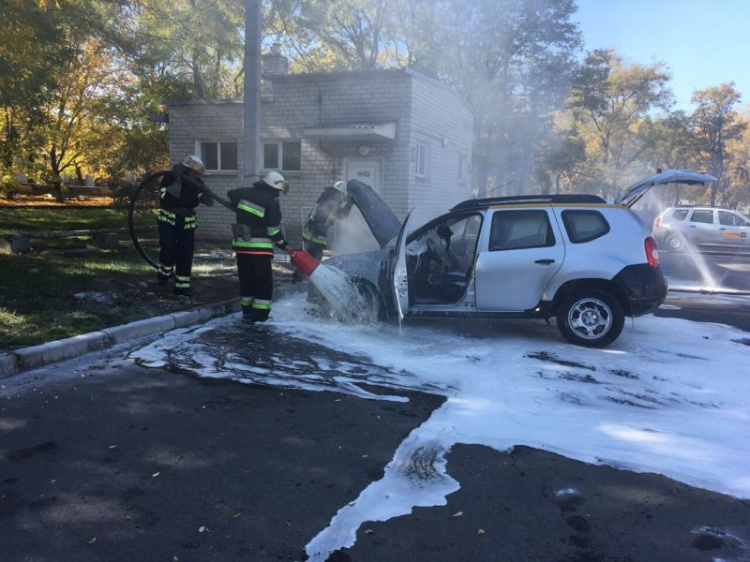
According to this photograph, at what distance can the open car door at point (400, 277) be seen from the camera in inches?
241

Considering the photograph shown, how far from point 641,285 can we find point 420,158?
9.42 meters

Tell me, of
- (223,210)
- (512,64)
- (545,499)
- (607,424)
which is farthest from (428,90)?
(512,64)

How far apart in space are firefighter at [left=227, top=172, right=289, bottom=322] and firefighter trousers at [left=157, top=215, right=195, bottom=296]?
107cm

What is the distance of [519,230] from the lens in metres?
6.25

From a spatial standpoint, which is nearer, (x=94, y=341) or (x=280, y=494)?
(x=280, y=494)

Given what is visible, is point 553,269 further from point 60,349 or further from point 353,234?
point 353,234

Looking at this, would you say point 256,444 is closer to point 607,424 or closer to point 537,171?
point 607,424

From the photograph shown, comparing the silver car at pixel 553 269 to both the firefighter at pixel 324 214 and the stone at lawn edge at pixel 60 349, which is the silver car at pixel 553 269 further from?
the stone at lawn edge at pixel 60 349

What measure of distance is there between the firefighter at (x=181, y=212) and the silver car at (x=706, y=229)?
16.6 meters

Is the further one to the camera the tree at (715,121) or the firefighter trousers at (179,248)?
the tree at (715,121)

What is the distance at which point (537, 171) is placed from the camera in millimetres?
36000

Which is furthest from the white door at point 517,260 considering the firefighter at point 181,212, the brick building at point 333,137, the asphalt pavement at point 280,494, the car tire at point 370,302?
the brick building at point 333,137

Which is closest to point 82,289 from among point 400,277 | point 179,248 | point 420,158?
point 179,248

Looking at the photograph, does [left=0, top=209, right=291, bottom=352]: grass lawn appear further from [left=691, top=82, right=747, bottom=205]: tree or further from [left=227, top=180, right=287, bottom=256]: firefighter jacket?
[left=691, top=82, right=747, bottom=205]: tree
